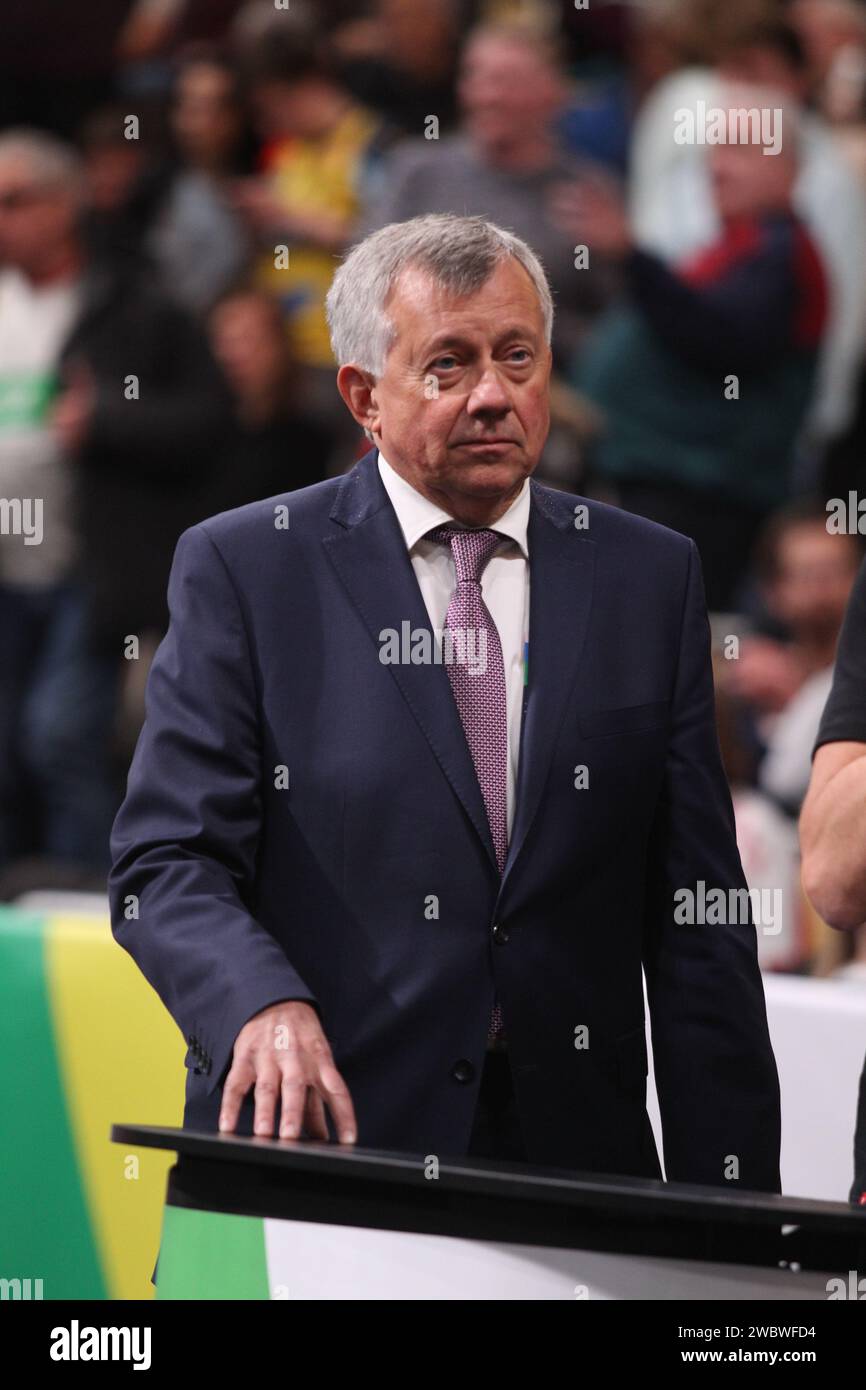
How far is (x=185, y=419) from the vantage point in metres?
5.38

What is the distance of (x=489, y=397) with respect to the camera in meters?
2.22

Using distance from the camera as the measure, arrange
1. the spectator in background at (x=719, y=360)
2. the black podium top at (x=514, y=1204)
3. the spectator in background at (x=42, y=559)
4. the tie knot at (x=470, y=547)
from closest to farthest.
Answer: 1. the black podium top at (x=514, y=1204)
2. the tie knot at (x=470, y=547)
3. the spectator in background at (x=719, y=360)
4. the spectator in background at (x=42, y=559)

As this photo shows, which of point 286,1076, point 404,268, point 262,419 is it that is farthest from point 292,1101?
point 262,419

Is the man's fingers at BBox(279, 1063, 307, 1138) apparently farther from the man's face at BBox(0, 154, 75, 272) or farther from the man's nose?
the man's face at BBox(0, 154, 75, 272)

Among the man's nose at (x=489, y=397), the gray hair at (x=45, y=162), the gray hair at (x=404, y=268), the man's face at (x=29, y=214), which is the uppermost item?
the gray hair at (x=45, y=162)

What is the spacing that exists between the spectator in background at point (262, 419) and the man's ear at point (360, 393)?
291 centimetres

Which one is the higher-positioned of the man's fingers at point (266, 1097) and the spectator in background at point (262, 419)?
the spectator in background at point (262, 419)

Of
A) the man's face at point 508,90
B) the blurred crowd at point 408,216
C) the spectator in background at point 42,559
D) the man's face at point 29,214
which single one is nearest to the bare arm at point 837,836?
the blurred crowd at point 408,216

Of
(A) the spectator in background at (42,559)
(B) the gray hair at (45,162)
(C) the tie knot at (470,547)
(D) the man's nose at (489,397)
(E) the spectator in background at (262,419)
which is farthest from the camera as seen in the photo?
(B) the gray hair at (45,162)

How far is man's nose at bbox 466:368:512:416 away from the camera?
87.4 inches

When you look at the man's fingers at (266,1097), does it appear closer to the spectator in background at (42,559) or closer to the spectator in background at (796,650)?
the spectator in background at (796,650)

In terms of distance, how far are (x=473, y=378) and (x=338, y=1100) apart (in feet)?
2.39

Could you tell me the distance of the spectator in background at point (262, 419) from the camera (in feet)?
17.5

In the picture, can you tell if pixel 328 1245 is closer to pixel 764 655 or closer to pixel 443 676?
pixel 443 676
